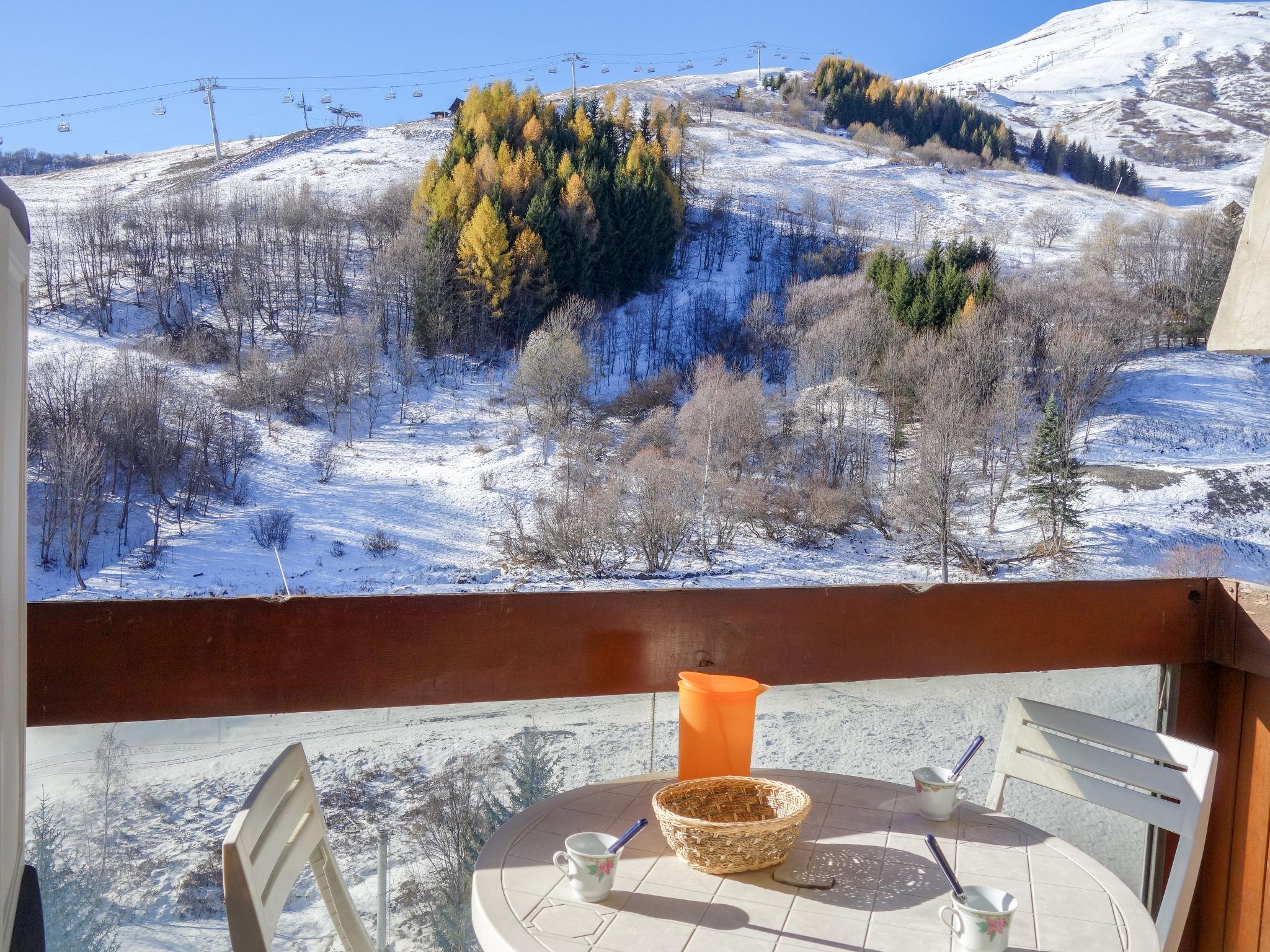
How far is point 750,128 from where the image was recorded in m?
35.5

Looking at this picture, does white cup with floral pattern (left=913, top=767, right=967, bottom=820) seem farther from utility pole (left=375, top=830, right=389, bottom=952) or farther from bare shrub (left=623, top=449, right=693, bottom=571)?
bare shrub (left=623, top=449, right=693, bottom=571)

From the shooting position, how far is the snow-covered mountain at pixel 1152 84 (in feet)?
127

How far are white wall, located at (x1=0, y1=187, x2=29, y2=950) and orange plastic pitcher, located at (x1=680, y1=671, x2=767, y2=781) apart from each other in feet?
1.58

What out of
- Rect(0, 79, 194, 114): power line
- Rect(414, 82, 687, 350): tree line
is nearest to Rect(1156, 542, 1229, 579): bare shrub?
Rect(414, 82, 687, 350): tree line

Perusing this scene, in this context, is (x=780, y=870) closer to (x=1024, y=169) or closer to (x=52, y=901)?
(x=52, y=901)

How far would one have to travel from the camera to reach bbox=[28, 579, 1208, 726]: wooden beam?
848 millimetres

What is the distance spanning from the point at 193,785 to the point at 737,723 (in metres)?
0.51

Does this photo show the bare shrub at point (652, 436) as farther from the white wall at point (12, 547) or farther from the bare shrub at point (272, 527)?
the white wall at point (12, 547)

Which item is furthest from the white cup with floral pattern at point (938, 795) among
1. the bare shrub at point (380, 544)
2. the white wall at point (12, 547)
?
the bare shrub at point (380, 544)

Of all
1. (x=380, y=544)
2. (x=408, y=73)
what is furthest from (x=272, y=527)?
(x=408, y=73)

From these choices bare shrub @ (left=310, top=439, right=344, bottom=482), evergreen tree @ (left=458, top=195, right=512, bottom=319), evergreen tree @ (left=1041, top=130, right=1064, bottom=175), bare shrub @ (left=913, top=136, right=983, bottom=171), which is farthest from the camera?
evergreen tree @ (left=1041, top=130, right=1064, bottom=175)

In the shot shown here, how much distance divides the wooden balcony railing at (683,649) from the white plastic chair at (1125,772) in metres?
0.13

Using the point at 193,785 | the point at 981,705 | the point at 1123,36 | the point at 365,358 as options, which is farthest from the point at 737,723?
the point at 1123,36

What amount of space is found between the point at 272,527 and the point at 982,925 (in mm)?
15910
